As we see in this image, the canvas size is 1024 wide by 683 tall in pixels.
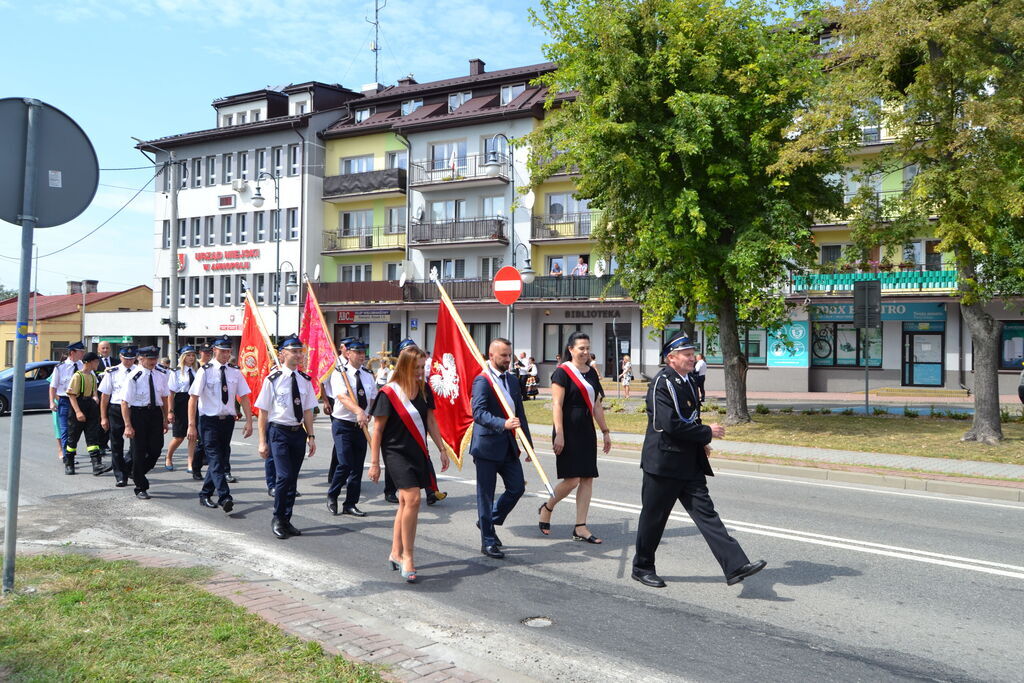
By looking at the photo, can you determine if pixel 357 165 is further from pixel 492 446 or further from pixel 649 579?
pixel 649 579

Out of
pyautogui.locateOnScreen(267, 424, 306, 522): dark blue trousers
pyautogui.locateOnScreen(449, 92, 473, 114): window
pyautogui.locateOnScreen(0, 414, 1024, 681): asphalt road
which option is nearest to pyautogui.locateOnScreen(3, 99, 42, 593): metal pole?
pyautogui.locateOnScreen(0, 414, 1024, 681): asphalt road

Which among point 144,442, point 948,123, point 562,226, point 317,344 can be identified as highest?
point 562,226

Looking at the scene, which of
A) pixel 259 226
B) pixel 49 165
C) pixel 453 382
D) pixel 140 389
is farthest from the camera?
pixel 259 226

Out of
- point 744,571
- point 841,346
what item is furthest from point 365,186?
point 744,571

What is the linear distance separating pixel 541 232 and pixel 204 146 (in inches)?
918

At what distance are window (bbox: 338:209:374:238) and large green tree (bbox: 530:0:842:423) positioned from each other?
27.2 m

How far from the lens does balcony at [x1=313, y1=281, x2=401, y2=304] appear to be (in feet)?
134

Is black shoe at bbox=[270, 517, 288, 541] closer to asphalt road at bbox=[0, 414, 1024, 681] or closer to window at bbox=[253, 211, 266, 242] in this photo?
asphalt road at bbox=[0, 414, 1024, 681]

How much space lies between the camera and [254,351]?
11.4m

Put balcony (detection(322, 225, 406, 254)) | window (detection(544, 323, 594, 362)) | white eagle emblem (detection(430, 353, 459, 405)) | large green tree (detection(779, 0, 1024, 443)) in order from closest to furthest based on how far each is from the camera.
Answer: white eagle emblem (detection(430, 353, 459, 405)) < large green tree (detection(779, 0, 1024, 443)) < window (detection(544, 323, 594, 362)) < balcony (detection(322, 225, 406, 254))

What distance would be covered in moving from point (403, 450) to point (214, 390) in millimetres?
3998

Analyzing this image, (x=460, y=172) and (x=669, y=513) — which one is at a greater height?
(x=460, y=172)

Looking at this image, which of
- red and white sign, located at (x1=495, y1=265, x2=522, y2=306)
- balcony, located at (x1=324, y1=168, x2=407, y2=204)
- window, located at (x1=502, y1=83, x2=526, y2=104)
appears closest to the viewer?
red and white sign, located at (x1=495, y1=265, x2=522, y2=306)

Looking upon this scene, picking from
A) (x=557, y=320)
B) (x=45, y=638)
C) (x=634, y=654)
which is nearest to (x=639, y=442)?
(x=634, y=654)
